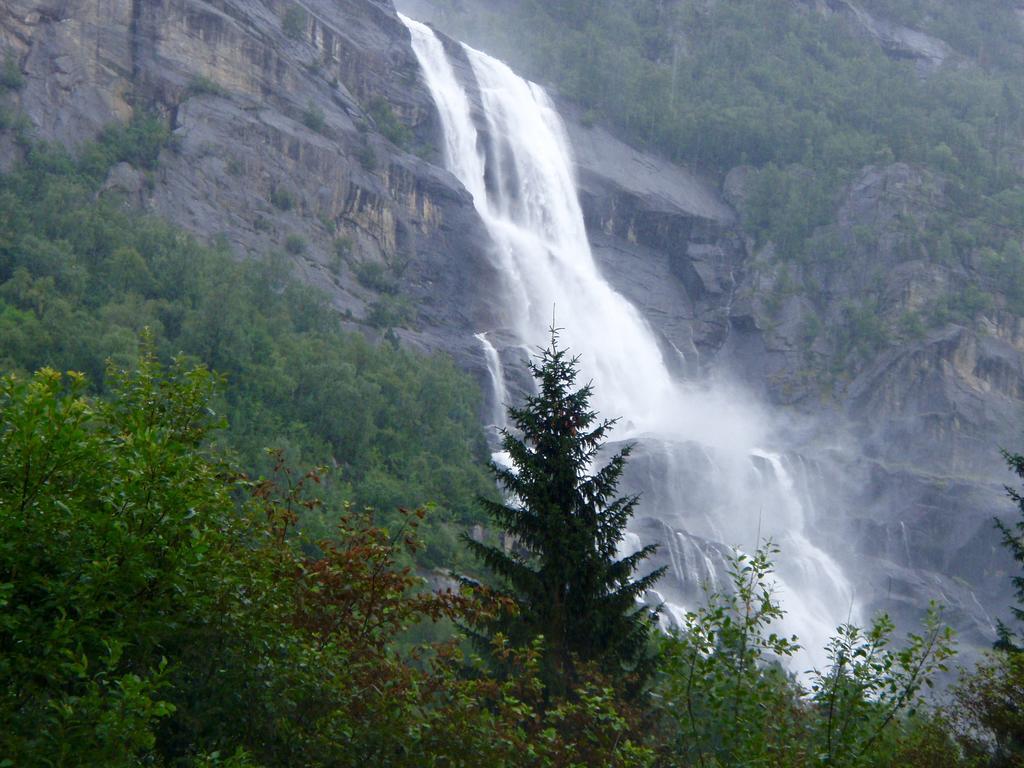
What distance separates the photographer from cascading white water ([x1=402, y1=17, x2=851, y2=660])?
2469 inches

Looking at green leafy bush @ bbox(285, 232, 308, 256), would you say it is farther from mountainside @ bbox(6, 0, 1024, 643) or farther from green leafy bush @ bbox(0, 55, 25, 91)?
green leafy bush @ bbox(0, 55, 25, 91)

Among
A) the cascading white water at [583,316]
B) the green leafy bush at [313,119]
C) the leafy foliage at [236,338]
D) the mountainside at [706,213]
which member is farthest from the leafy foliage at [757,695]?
the green leafy bush at [313,119]

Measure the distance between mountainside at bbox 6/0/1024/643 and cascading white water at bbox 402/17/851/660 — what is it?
1902mm

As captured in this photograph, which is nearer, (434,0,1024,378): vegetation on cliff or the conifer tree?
the conifer tree

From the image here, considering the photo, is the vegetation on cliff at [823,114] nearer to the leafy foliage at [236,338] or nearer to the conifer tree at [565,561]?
the leafy foliage at [236,338]

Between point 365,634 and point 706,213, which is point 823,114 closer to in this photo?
point 706,213

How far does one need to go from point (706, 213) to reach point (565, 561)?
83974 mm

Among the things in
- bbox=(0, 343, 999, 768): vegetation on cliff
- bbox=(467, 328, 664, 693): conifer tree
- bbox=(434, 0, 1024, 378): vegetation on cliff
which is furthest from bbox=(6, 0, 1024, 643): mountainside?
bbox=(0, 343, 999, 768): vegetation on cliff

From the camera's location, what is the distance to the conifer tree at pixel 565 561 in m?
15.1

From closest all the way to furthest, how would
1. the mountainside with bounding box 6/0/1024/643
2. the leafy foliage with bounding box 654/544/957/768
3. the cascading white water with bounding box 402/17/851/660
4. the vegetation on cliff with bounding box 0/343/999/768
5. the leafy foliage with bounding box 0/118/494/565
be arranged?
the vegetation on cliff with bounding box 0/343/999/768, the leafy foliage with bounding box 654/544/957/768, the leafy foliage with bounding box 0/118/494/565, the mountainside with bounding box 6/0/1024/643, the cascading white water with bounding box 402/17/851/660

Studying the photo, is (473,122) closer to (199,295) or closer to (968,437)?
(199,295)

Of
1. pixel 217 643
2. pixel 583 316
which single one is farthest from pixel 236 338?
pixel 217 643

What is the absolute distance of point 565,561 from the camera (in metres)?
15.2

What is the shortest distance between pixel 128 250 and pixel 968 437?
2109 inches
